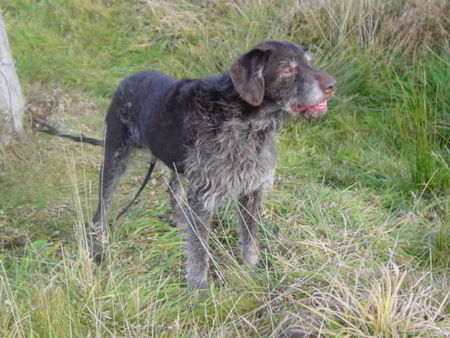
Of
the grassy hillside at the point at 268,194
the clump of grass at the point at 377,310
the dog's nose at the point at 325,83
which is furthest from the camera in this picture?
the dog's nose at the point at 325,83

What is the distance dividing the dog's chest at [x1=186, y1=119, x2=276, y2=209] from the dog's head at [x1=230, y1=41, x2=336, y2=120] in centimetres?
27

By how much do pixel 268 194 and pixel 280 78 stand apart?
140cm

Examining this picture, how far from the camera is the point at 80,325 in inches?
113

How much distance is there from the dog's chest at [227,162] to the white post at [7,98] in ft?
8.48

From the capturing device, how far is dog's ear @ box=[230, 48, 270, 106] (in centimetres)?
334

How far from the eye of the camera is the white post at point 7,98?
18.0ft

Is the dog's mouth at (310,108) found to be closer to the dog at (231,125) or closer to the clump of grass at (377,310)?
the dog at (231,125)

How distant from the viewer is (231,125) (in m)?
3.56

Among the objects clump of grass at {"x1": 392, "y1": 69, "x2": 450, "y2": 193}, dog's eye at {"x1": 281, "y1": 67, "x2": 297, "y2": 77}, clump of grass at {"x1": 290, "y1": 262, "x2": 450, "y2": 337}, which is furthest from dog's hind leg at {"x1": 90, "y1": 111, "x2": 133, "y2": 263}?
clump of grass at {"x1": 392, "y1": 69, "x2": 450, "y2": 193}

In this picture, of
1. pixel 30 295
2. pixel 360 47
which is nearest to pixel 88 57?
pixel 360 47

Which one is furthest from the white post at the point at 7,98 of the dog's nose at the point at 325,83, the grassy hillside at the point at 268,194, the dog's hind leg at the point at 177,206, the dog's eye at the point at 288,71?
the dog's nose at the point at 325,83

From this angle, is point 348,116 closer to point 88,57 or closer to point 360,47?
point 360,47

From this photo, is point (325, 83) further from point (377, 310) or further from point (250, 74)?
point (377, 310)

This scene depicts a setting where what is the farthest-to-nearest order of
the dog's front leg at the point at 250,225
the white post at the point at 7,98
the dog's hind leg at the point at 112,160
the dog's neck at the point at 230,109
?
the white post at the point at 7,98
the dog's hind leg at the point at 112,160
the dog's front leg at the point at 250,225
the dog's neck at the point at 230,109
